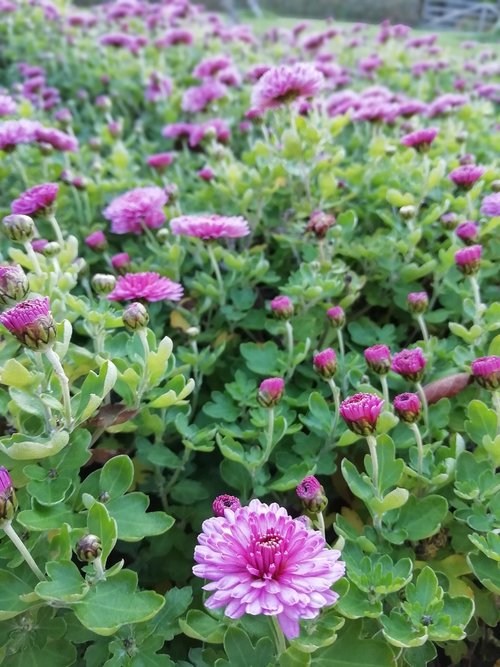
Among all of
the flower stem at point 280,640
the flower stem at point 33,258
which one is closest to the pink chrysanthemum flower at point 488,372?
the flower stem at point 280,640

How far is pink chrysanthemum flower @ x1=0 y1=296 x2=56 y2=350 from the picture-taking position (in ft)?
2.76

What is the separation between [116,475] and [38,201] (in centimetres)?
73

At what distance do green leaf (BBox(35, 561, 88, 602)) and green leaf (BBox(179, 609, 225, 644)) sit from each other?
0.45 ft

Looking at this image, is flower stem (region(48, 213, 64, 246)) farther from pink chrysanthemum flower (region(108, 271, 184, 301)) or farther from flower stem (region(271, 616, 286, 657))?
flower stem (region(271, 616, 286, 657))

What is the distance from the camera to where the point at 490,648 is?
3.92ft

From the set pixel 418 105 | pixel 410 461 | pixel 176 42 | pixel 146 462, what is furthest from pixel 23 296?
pixel 176 42

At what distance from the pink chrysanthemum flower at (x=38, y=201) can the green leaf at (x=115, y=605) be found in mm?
863

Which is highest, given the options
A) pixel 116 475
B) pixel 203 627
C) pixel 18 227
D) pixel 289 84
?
pixel 289 84

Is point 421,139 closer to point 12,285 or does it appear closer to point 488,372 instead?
point 488,372

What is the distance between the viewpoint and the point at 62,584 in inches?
32.0

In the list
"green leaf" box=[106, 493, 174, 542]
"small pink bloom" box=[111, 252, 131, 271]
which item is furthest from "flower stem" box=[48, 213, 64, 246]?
"green leaf" box=[106, 493, 174, 542]

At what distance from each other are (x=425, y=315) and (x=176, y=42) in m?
2.52

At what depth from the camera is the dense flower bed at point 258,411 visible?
0.83 meters

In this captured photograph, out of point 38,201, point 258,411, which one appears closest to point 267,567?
point 258,411
